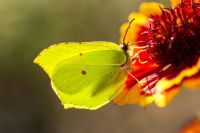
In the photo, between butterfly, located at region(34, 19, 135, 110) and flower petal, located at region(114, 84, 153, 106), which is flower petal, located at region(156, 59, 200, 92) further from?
butterfly, located at region(34, 19, 135, 110)

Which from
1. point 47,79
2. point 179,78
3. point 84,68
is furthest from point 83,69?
point 47,79

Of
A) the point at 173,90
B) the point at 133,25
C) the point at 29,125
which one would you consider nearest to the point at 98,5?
the point at 29,125

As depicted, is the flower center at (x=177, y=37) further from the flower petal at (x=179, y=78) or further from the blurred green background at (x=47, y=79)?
the blurred green background at (x=47, y=79)

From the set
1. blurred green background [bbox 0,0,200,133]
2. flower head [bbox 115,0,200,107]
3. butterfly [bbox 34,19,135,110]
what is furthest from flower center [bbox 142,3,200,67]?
blurred green background [bbox 0,0,200,133]

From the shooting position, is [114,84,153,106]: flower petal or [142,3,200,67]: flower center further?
[142,3,200,67]: flower center

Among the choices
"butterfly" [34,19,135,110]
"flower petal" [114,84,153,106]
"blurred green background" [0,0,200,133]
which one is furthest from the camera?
"blurred green background" [0,0,200,133]

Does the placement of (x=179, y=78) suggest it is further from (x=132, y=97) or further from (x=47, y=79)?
(x=47, y=79)

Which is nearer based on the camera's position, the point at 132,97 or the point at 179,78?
the point at 179,78
